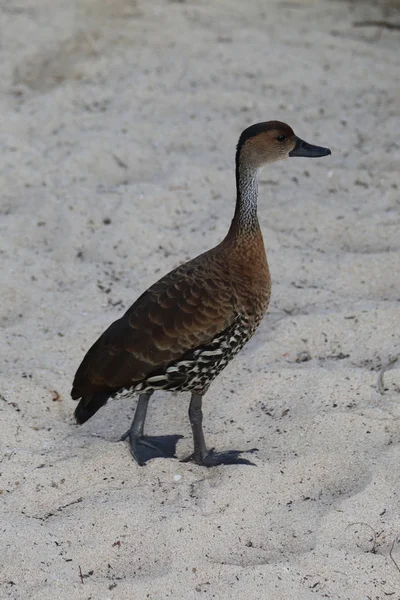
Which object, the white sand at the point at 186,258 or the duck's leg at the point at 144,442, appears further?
the duck's leg at the point at 144,442

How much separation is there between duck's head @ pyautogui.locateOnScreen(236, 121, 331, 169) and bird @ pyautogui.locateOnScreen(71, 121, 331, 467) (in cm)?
44

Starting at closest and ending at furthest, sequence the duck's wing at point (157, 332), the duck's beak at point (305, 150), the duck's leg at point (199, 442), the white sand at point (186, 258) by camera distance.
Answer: the white sand at point (186, 258) → the duck's wing at point (157, 332) → the duck's leg at point (199, 442) → the duck's beak at point (305, 150)

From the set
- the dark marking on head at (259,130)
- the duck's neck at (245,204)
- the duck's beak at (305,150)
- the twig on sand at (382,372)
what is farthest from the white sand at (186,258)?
the dark marking on head at (259,130)

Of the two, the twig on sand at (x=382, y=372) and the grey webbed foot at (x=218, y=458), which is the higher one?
the twig on sand at (x=382, y=372)

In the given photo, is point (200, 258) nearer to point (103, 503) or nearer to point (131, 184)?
point (103, 503)

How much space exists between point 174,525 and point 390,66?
5193 millimetres

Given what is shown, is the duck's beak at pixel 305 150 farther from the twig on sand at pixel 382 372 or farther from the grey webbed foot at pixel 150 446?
the grey webbed foot at pixel 150 446

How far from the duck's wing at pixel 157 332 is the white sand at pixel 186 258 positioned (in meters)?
0.41

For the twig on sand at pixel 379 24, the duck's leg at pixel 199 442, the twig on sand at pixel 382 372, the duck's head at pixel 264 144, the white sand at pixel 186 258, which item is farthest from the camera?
the twig on sand at pixel 379 24

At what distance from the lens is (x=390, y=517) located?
3.59 metres

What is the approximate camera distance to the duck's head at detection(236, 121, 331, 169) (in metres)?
4.43

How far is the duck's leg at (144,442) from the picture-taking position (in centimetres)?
405

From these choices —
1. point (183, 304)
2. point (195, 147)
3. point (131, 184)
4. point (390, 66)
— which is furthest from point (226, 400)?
point (390, 66)

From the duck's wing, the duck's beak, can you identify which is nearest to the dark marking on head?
the duck's beak
